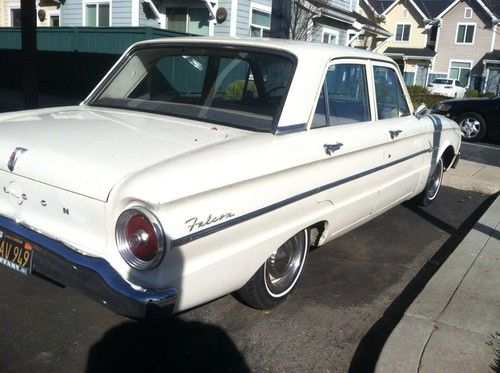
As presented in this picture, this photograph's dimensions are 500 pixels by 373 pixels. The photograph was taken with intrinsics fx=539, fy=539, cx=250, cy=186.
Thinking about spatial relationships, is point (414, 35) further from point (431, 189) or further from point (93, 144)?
point (93, 144)

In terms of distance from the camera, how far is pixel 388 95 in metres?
4.79

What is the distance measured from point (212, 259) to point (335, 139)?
1.35 m

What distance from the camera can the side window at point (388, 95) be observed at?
4531 millimetres

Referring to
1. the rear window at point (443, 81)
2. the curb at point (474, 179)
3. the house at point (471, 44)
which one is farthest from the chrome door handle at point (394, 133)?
the house at point (471, 44)

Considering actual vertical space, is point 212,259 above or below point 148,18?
below

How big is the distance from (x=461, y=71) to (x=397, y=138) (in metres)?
40.3

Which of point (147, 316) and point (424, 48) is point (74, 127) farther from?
point (424, 48)

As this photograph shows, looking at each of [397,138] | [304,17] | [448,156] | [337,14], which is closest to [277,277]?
[397,138]

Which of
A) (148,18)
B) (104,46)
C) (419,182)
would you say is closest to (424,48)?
(148,18)

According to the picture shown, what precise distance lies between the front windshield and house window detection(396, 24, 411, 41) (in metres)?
43.3

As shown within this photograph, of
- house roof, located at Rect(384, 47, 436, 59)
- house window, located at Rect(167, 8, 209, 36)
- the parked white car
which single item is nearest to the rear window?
the parked white car

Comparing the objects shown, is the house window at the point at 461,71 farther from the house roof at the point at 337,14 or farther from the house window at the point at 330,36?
the house window at the point at 330,36

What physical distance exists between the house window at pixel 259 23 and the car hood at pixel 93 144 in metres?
12.8

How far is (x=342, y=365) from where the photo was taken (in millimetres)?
3041
